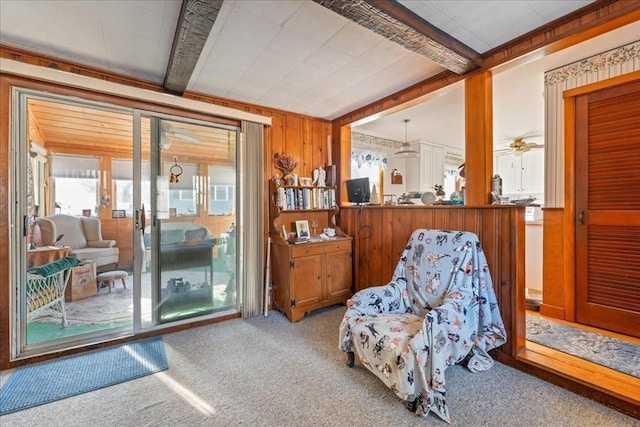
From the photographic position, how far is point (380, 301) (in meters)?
2.23

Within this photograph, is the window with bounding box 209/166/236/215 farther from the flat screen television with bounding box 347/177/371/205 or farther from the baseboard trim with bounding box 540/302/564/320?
the baseboard trim with bounding box 540/302/564/320

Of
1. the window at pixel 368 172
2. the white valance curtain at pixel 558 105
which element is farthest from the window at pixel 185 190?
the white valance curtain at pixel 558 105

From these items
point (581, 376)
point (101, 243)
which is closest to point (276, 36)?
point (581, 376)

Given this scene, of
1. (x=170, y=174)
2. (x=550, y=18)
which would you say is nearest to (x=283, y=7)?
(x=550, y=18)

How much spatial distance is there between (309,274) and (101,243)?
2949 millimetres

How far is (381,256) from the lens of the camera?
3275 millimetres

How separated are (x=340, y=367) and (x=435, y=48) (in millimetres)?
2441

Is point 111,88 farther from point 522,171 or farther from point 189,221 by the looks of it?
point 522,171

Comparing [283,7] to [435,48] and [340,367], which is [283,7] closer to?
[435,48]

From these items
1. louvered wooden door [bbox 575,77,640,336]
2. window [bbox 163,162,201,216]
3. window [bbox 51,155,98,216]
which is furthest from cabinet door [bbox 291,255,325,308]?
louvered wooden door [bbox 575,77,640,336]

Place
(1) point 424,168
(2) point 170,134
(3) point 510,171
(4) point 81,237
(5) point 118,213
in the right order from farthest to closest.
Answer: (3) point 510,171
(1) point 424,168
(5) point 118,213
(4) point 81,237
(2) point 170,134

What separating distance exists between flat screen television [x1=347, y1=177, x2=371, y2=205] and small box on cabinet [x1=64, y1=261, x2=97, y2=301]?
3.31 m

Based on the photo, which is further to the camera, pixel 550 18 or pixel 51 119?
pixel 51 119

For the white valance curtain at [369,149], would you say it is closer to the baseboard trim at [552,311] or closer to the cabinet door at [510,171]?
the cabinet door at [510,171]
